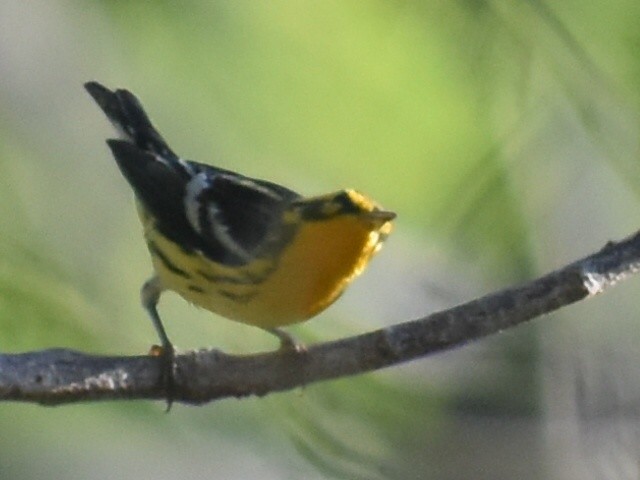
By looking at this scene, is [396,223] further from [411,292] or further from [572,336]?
[572,336]

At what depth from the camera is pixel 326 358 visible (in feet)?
3.27

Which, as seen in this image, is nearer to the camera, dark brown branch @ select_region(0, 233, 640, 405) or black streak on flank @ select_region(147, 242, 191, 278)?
dark brown branch @ select_region(0, 233, 640, 405)

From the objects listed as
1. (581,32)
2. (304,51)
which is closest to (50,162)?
(304,51)

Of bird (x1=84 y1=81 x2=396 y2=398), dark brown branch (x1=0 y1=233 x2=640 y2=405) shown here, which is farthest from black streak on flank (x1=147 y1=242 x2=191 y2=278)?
dark brown branch (x1=0 y1=233 x2=640 y2=405)

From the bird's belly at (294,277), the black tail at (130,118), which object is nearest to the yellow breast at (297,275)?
the bird's belly at (294,277)

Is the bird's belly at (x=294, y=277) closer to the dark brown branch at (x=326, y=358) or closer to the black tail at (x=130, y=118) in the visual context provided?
the dark brown branch at (x=326, y=358)

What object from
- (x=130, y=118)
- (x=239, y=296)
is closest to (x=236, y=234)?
(x=239, y=296)

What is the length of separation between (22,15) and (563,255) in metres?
0.88

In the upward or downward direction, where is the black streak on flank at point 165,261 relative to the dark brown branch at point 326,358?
upward

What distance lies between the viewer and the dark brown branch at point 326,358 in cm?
91

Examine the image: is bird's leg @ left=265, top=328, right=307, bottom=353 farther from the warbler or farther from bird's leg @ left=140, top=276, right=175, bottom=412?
bird's leg @ left=140, top=276, right=175, bottom=412

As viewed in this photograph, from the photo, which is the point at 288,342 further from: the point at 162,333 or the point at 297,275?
the point at 162,333

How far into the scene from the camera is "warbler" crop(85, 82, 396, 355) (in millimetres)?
1112

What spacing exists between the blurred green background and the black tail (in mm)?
25
